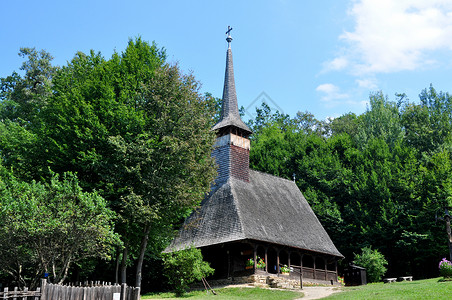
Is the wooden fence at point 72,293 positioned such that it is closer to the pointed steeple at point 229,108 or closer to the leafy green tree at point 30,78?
the pointed steeple at point 229,108

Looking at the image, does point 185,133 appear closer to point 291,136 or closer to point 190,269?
point 190,269

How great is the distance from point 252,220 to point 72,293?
15.2m

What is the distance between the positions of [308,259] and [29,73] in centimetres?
2884

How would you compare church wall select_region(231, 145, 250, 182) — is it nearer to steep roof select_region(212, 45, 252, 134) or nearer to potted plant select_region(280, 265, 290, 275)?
steep roof select_region(212, 45, 252, 134)

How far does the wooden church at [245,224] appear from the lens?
27125 mm

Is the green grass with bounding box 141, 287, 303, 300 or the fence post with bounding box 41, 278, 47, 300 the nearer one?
the fence post with bounding box 41, 278, 47, 300

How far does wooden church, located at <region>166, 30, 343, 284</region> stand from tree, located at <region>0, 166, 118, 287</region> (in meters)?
8.21

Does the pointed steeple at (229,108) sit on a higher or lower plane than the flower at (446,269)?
higher

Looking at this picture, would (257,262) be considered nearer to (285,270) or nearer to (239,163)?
(285,270)

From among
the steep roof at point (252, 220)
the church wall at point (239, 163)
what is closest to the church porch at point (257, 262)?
the steep roof at point (252, 220)

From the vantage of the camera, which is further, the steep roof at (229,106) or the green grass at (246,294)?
the steep roof at (229,106)

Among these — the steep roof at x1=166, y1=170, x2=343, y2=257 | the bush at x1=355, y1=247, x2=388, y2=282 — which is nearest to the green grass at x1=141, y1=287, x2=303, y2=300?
the steep roof at x1=166, y1=170, x2=343, y2=257

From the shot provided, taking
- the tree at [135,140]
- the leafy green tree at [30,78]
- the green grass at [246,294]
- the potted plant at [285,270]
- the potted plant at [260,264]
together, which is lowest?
the green grass at [246,294]

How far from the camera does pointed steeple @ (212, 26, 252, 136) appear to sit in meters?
32.3
